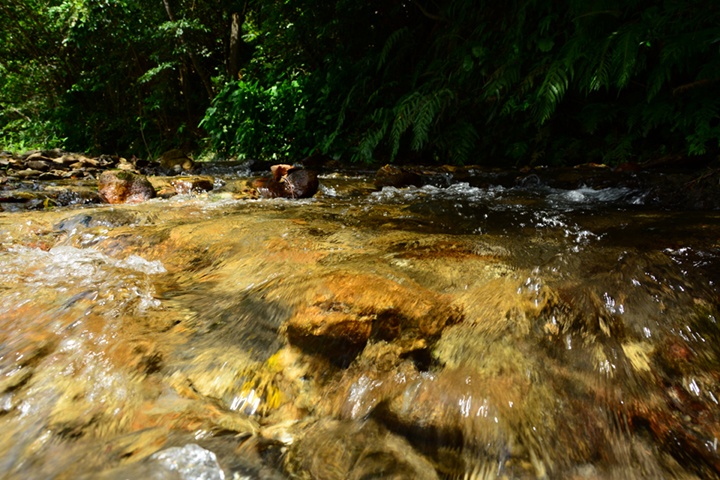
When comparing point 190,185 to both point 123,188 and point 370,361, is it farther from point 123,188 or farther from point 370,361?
point 370,361

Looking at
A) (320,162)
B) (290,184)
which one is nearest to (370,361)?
(290,184)

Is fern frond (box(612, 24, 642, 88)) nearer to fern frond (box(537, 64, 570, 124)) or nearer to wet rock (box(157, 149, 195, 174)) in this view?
fern frond (box(537, 64, 570, 124))

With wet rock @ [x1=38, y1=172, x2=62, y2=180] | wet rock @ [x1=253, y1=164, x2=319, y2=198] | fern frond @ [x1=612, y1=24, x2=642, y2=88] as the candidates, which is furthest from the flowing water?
wet rock @ [x1=38, y1=172, x2=62, y2=180]

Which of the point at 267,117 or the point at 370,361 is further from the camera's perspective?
the point at 267,117

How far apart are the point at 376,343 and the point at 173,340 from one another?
2.46 feet

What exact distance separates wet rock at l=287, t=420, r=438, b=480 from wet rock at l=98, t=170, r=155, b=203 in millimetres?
3875

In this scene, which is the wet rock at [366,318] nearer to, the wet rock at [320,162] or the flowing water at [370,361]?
the flowing water at [370,361]

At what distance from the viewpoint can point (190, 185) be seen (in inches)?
172

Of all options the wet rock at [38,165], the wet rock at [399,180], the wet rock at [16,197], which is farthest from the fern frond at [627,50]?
the wet rock at [38,165]

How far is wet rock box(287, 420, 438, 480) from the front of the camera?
0.82 m

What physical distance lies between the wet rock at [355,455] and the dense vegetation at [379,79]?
15.2 feet

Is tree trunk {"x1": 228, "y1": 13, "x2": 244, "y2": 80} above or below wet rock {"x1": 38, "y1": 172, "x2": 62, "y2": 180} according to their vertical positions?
above

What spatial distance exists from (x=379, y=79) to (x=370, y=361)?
723cm

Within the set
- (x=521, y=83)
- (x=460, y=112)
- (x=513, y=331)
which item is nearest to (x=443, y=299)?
(x=513, y=331)
